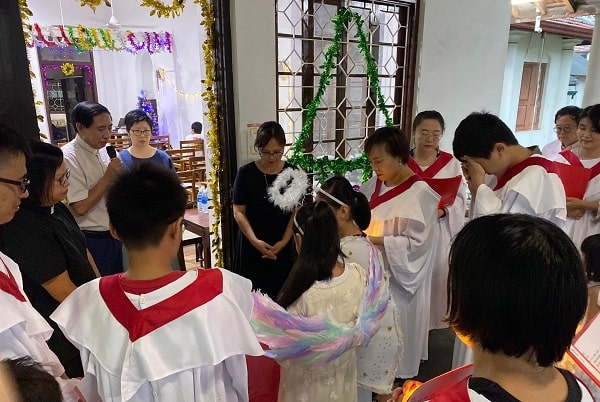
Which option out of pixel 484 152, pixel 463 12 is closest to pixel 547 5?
pixel 463 12

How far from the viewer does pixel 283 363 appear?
1.54 metres

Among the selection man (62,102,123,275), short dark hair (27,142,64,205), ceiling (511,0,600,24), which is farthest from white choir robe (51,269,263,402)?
ceiling (511,0,600,24)

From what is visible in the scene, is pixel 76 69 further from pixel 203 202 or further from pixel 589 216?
pixel 589 216

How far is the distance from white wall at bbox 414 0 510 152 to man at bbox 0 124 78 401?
127 inches

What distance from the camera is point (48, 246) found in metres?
1.31

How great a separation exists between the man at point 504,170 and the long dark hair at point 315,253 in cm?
76

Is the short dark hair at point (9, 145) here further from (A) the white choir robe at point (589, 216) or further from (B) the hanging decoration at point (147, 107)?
(B) the hanging decoration at point (147, 107)

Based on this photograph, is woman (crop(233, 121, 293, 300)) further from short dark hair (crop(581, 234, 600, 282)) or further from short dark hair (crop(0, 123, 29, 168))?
short dark hair (crop(581, 234, 600, 282))

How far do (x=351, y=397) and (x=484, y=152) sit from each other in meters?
1.15

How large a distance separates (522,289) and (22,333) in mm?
1139

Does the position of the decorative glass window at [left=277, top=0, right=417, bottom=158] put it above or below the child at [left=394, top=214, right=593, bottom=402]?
above

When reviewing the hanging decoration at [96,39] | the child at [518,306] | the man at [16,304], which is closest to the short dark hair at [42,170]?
the man at [16,304]

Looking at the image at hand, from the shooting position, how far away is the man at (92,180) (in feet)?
6.85

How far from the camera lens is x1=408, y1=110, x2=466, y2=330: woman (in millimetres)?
2689
